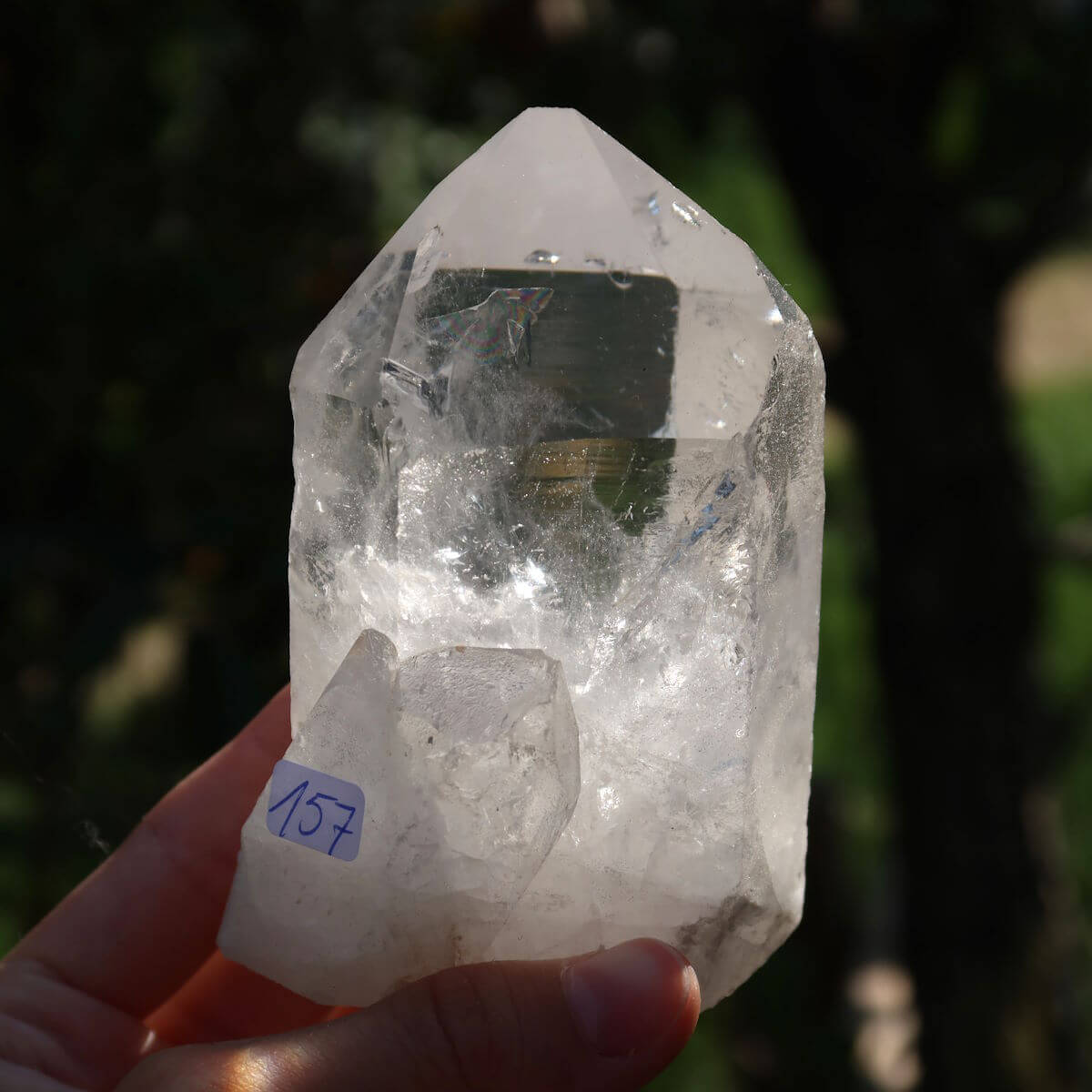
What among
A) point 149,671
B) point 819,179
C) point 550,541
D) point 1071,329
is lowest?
point 1071,329

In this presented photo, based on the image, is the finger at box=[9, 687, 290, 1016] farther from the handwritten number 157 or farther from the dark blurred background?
the handwritten number 157

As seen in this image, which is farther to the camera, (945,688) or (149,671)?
(945,688)

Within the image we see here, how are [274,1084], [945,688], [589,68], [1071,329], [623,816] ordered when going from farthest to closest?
[1071,329]
[945,688]
[589,68]
[623,816]
[274,1084]

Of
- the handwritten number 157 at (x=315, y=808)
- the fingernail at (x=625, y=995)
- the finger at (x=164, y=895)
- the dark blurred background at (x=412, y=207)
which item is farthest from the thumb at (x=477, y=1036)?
the dark blurred background at (x=412, y=207)

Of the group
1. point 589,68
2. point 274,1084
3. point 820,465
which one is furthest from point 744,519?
point 589,68

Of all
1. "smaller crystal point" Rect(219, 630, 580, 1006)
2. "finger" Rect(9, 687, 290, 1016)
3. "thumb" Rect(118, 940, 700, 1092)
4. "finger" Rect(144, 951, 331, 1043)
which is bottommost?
"finger" Rect(144, 951, 331, 1043)

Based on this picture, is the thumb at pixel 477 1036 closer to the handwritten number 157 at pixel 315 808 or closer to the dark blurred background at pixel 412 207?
the handwritten number 157 at pixel 315 808

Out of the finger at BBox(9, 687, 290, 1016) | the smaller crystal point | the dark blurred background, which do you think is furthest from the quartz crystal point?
the dark blurred background

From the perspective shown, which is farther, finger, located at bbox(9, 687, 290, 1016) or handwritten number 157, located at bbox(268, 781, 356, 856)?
finger, located at bbox(9, 687, 290, 1016)

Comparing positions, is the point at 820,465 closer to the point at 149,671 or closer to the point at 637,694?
the point at 637,694
